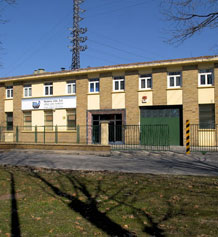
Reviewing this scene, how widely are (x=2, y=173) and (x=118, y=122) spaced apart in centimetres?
1409

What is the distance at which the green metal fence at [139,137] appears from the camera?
664 inches

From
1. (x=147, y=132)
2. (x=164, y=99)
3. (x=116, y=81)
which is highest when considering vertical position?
(x=116, y=81)

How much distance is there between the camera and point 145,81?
21672 mm

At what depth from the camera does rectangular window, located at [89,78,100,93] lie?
23250 millimetres

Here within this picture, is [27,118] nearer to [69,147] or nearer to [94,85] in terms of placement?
[94,85]

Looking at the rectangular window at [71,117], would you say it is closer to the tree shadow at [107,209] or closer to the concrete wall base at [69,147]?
the concrete wall base at [69,147]

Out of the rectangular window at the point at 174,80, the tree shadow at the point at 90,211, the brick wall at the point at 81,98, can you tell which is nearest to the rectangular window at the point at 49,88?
the brick wall at the point at 81,98

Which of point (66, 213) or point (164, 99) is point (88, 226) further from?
point (164, 99)

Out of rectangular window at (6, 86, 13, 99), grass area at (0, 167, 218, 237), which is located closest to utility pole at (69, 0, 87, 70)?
rectangular window at (6, 86, 13, 99)

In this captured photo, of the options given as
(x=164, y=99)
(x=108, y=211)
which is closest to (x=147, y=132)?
(x=164, y=99)

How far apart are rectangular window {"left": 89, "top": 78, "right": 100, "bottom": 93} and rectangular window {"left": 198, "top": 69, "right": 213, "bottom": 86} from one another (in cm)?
832

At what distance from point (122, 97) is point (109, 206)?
1704 cm

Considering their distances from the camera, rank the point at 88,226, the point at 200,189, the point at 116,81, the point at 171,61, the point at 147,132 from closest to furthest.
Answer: the point at 88,226 → the point at 200,189 → the point at 147,132 → the point at 171,61 → the point at 116,81

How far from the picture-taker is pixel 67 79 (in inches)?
955
